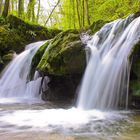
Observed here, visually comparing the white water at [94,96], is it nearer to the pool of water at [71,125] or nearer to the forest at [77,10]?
the pool of water at [71,125]

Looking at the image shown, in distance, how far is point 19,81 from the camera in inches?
392

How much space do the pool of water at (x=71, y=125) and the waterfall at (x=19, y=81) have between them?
3.71 metres

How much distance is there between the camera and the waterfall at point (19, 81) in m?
9.46

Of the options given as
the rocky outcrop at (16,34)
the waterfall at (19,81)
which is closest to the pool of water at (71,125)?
the waterfall at (19,81)

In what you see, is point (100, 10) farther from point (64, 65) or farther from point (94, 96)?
point (94, 96)

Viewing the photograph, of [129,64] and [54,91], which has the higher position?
[129,64]

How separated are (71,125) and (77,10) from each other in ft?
39.2

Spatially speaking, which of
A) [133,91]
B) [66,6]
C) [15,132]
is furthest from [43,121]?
[66,6]

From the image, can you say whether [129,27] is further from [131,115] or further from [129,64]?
[131,115]

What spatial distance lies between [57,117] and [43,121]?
0.44 m

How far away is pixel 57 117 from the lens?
16.9 feet

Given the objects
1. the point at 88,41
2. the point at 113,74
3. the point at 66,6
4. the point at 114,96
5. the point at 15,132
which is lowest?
the point at 15,132

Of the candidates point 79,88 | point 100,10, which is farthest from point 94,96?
point 100,10

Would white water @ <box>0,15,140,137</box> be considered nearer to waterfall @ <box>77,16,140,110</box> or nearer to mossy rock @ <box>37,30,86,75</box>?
waterfall @ <box>77,16,140,110</box>
